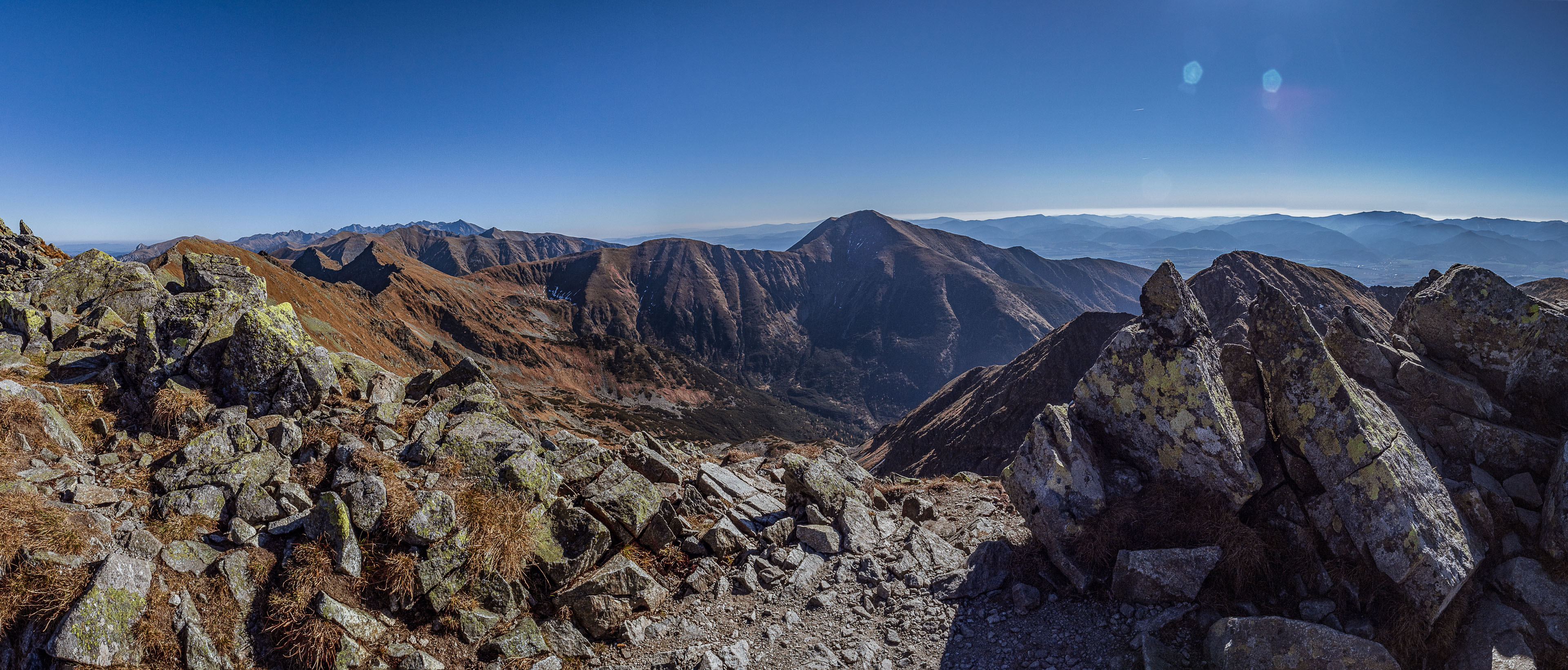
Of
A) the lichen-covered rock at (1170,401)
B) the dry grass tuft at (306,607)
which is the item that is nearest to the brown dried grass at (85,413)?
the dry grass tuft at (306,607)

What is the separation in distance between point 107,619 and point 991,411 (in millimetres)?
66551

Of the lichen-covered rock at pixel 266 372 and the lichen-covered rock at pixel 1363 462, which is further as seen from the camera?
the lichen-covered rock at pixel 266 372

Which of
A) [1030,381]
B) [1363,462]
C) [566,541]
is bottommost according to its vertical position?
[1030,381]

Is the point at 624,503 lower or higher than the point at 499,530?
lower

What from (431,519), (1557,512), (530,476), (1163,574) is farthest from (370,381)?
(1557,512)

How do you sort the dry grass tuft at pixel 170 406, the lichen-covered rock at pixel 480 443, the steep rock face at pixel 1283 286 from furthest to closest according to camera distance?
the steep rock face at pixel 1283 286 < the lichen-covered rock at pixel 480 443 < the dry grass tuft at pixel 170 406

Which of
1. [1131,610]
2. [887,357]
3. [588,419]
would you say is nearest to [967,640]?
[1131,610]

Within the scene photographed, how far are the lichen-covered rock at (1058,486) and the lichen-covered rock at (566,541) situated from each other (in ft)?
24.1

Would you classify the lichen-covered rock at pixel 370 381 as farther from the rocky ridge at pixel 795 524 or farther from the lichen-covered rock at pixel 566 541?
the lichen-covered rock at pixel 566 541

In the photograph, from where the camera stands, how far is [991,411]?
6362 centimetres

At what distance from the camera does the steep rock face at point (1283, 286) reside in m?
77.7

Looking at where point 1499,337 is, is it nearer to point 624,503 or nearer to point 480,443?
point 624,503

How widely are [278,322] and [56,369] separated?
3.33m

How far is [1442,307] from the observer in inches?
434
